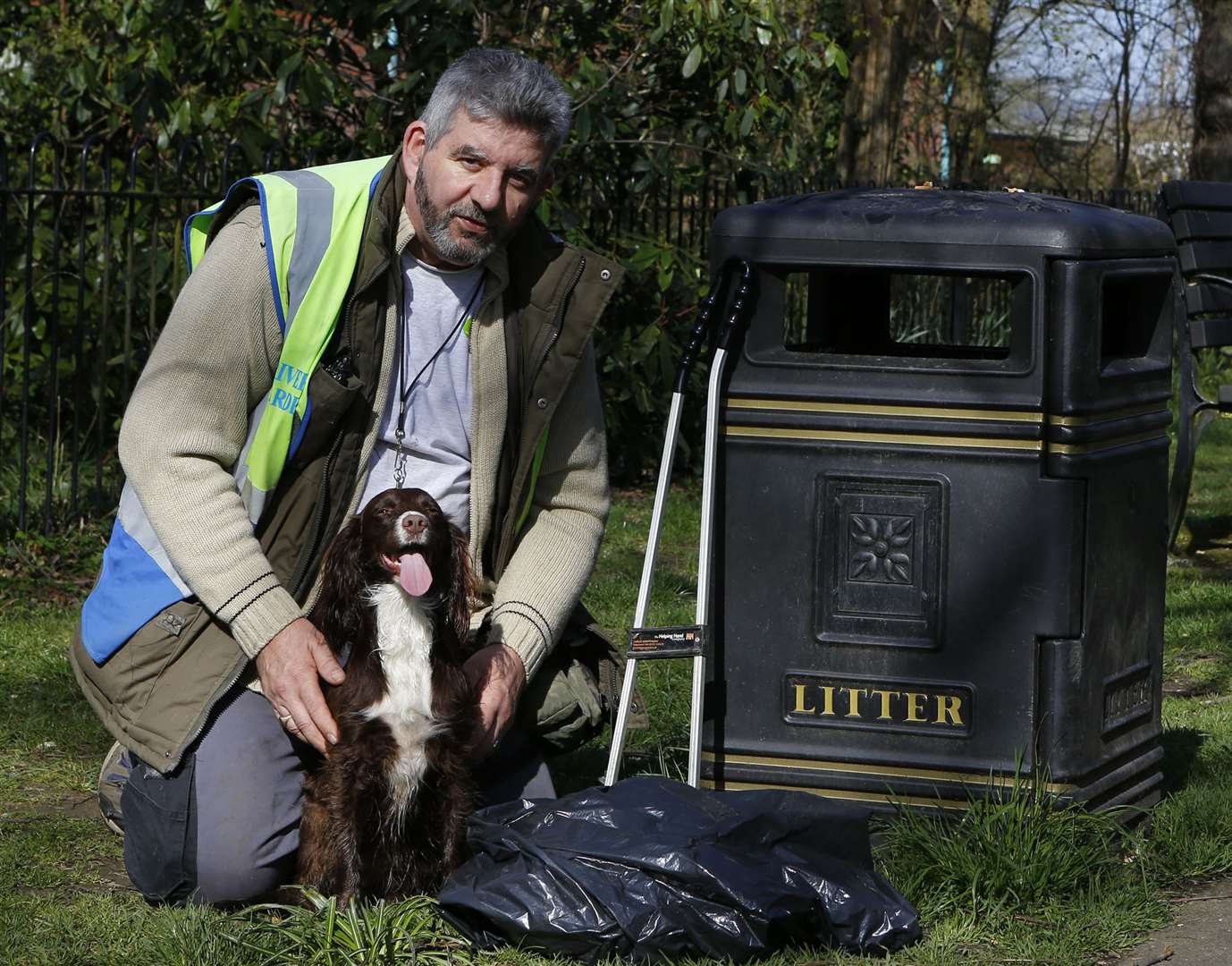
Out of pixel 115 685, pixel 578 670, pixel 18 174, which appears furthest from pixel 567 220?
pixel 115 685

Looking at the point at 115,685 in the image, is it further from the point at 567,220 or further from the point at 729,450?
Result: the point at 567,220

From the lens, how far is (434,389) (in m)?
3.63

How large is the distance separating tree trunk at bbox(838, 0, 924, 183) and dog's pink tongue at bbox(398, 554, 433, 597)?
988 centimetres

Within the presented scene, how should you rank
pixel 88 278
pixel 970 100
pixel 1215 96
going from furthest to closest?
pixel 970 100 → pixel 1215 96 → pixel 88 278

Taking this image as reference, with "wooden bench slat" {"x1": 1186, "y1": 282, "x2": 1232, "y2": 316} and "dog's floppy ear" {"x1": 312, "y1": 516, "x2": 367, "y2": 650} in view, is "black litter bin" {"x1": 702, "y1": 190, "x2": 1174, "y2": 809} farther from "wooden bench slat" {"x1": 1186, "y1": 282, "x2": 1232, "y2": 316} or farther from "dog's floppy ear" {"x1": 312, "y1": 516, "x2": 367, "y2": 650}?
"wooden bench slat" {"x1": 1186, "y1": 282, "x2": 1232, "y2": 316}

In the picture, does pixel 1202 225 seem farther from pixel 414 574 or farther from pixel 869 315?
pixel 414 574

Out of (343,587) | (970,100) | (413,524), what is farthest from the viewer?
(970,100)

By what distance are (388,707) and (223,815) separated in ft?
1.48

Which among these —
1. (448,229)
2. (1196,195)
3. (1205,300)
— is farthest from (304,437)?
(1196,195)

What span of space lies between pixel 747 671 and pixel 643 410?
4352mm

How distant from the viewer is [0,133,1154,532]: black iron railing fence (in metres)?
7.06

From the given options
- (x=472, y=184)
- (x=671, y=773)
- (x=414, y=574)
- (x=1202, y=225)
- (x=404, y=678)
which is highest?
(x=472, y=184)

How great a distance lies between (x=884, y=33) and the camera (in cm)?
1350

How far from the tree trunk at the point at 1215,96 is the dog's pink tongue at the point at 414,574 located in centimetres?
1257
